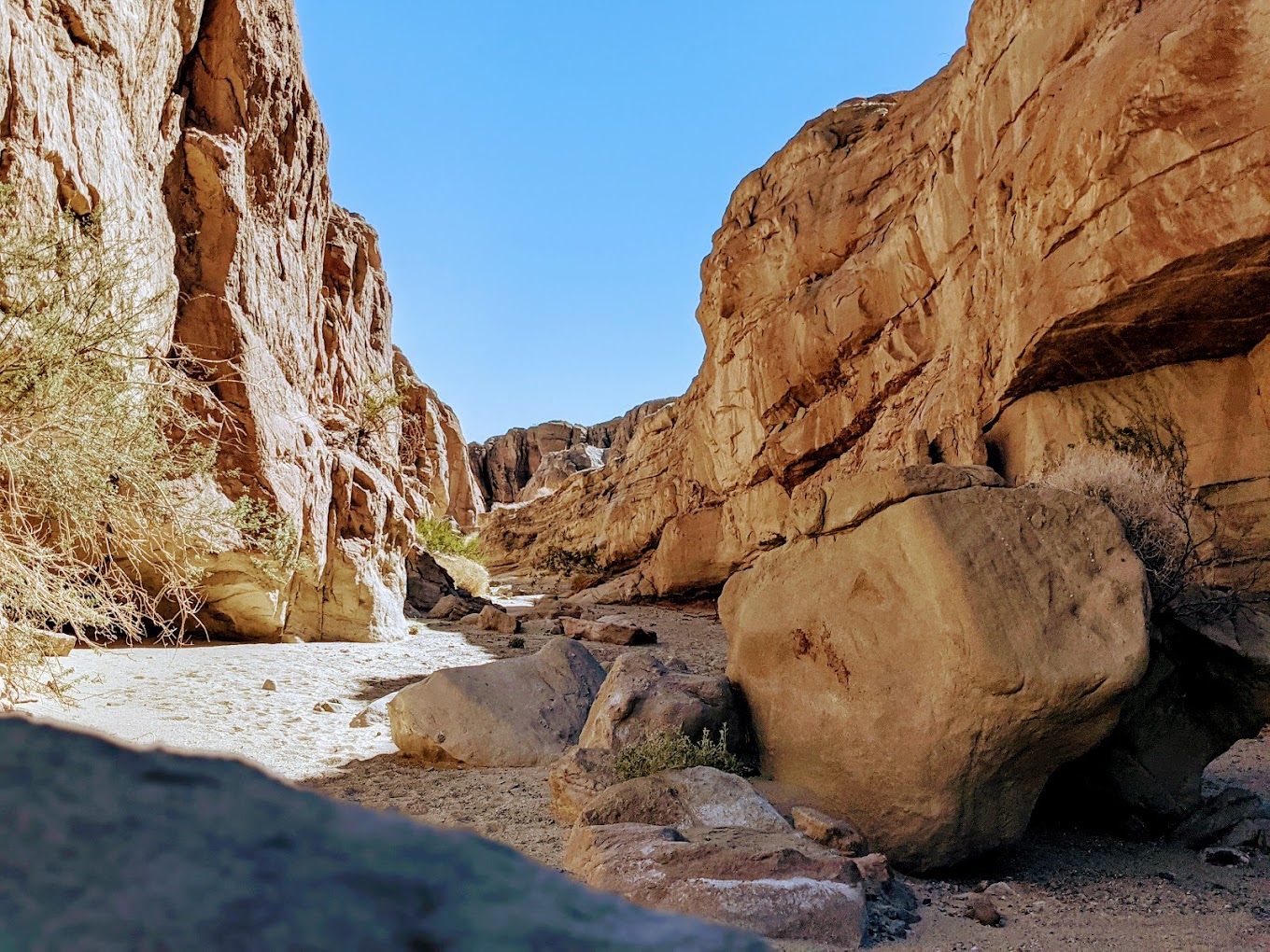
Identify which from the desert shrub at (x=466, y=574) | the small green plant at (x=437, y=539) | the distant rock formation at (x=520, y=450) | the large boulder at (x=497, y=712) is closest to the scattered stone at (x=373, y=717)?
the large boulder at (x=497, y=712)

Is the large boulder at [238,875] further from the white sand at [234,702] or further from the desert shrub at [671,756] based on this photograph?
the white sand at [234,702]

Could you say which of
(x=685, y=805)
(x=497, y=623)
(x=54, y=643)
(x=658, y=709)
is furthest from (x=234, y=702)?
(x=497, y=623)

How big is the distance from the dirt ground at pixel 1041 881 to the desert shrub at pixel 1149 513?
198 centimetres

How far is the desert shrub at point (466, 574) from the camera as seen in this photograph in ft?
73.1

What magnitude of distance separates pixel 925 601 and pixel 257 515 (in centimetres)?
895

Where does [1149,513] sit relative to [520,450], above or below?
below

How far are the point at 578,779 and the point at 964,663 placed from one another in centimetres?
279

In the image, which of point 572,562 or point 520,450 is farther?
point 520,450

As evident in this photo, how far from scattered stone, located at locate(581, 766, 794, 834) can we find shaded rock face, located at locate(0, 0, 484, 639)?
5.48 m

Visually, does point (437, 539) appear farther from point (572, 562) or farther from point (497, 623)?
point (497, 623)

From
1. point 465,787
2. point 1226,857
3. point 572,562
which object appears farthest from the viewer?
point 572,562

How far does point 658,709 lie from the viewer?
596 centimetres

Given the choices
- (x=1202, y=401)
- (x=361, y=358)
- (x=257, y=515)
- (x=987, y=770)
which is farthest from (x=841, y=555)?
(x=361, y=358)

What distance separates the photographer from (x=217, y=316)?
11.4 m
